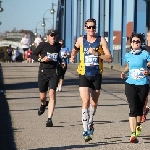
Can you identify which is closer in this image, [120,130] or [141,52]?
[141,52]

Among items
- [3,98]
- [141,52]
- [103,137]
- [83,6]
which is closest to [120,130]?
[103,137]

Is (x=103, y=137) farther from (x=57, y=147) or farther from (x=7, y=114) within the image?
(x=7, y=114)

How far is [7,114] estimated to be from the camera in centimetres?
1370

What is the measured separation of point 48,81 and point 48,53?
0.50 m

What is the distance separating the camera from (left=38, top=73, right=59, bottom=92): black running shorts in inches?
479

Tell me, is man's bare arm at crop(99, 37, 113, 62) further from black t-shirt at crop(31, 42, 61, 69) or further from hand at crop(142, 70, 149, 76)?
black t-shirt at crop(31, 42, 61, 69)

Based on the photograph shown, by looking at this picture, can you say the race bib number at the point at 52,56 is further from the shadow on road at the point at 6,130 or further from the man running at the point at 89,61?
the man running at the point at 89,61

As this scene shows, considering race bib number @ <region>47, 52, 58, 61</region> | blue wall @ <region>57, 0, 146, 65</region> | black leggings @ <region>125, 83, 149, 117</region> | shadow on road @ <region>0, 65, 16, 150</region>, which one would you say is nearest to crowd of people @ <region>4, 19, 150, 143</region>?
black leggings @ <region>125, 83, 149, 117</region>

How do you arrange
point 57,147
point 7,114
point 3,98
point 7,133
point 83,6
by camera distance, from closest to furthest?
point 57,147
point 7,133
point 7,114
point 3,98
point 83,6

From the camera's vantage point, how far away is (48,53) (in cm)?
1248

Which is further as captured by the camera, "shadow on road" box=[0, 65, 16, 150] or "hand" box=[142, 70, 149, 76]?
"hand" box=[142, 70, 149, 76]

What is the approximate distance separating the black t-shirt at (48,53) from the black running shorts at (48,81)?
0.17 meters

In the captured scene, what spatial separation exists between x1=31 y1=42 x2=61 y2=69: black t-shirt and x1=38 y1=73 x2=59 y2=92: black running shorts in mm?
166

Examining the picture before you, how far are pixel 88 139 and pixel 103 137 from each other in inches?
23.4
